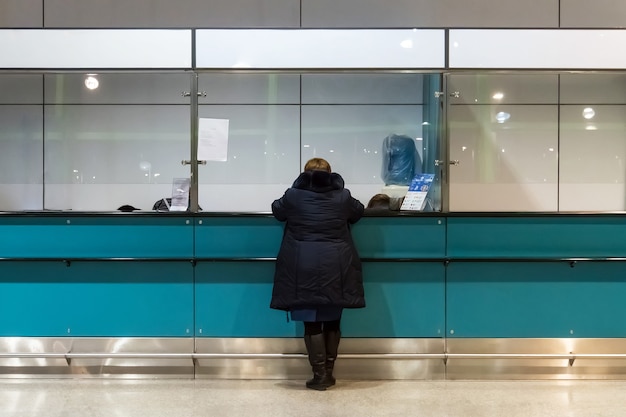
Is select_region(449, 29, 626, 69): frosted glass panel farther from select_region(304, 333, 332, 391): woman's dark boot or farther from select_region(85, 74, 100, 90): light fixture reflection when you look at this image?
select_region(85, 74, 100, 90): light fixture reflection

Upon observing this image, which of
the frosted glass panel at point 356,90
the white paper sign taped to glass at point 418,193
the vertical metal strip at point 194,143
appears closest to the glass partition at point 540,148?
the frosted glass panel at point 356,90

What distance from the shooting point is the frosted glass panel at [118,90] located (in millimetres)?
5715

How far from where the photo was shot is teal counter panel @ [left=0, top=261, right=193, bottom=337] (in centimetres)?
471

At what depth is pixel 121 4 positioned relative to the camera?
562 centimetres

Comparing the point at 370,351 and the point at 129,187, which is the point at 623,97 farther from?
the point at 129,187

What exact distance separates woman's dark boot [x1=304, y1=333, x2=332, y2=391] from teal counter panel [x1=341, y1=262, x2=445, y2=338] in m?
0.38

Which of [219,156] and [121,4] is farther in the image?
[121,4]

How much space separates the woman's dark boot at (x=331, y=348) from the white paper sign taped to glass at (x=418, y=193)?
1121mm

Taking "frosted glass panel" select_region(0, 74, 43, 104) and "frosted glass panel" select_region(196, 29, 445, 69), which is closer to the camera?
"frosted glass panel" select_region(196, 29, 445, 69)

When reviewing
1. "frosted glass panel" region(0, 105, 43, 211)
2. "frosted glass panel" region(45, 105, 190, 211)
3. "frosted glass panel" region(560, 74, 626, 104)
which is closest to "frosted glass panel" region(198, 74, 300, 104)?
"frosted glass panel" region(45, 105, 190, 211)

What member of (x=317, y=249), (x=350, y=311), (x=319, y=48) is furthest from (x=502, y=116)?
(x=317, y=249)

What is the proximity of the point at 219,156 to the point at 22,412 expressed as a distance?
2.28 meters

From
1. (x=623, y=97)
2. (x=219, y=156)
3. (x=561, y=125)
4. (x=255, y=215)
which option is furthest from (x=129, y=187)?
(x=623, y=97)

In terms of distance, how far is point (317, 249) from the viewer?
168 inches
